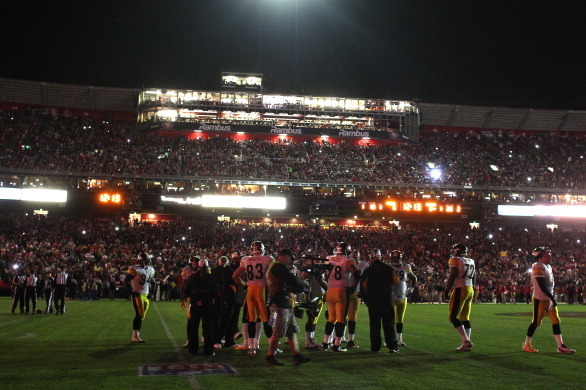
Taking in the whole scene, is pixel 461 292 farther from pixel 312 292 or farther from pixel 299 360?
pixel 299 360

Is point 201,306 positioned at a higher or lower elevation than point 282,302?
lower

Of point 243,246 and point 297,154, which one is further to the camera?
point 297,154

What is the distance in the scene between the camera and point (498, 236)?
5200 centimetres

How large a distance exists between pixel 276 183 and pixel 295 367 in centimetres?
4338

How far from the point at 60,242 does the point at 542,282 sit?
35798mm

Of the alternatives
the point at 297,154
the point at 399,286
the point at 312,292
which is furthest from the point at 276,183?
the point at 312,292

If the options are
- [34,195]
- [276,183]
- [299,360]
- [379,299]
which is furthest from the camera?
[276,183]

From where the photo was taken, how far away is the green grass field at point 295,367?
8125 mm

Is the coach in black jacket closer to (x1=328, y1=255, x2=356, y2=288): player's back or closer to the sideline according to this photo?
(x1=328, y1=255, x2=356, y2=288): player's back

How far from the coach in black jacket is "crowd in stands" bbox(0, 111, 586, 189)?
41.6 m

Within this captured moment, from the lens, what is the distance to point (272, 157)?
56688 millimetres

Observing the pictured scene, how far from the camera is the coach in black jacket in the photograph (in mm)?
11352

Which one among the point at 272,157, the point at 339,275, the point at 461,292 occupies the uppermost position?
the point at 272,157

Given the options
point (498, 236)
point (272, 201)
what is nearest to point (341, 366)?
point (272, 201)
